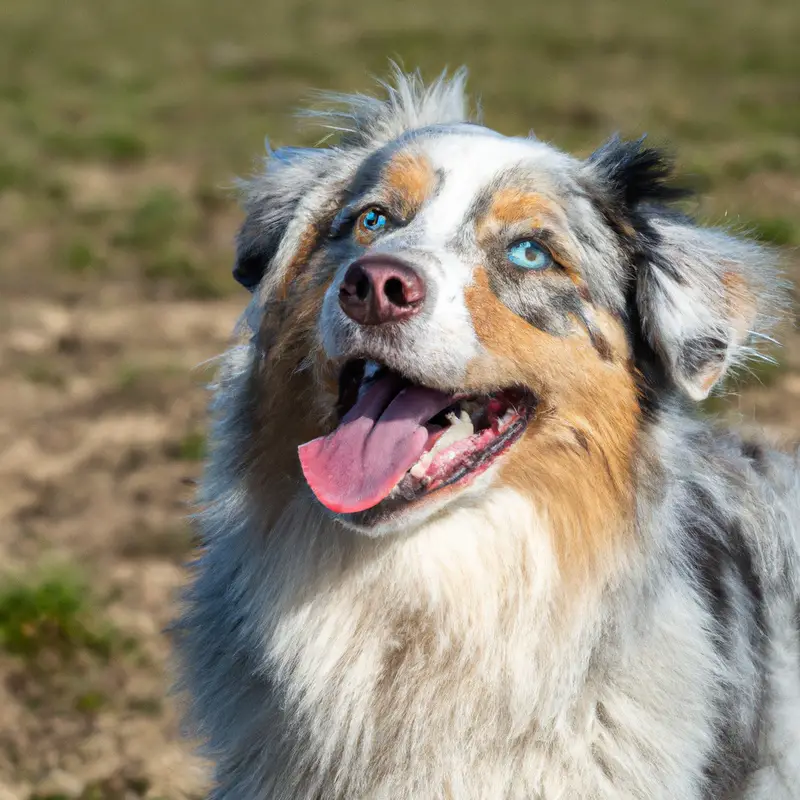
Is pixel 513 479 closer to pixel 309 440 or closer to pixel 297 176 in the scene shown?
pixel 309 440

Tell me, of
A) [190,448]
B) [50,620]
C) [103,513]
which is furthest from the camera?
[190,448]

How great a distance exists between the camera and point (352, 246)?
3506 mm

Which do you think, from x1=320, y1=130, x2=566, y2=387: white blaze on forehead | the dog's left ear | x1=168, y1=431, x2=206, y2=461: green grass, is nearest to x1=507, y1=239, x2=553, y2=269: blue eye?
x1=320, y1=130, x2=566, y2=387: white blaze on forehead

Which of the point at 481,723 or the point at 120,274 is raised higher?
the point at 481,723

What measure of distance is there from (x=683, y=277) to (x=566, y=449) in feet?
1.94

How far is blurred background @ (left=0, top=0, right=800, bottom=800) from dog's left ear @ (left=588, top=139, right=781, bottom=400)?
62 cm

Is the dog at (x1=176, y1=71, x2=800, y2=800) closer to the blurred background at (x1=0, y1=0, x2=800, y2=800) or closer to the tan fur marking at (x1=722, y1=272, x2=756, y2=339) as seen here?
the tan fur marking at (x1=722, y1=272, x2=756, y2=339)

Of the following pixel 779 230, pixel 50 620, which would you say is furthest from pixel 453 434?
pixel 779 230

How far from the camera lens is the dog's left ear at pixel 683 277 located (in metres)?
3.30

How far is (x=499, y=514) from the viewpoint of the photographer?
10.5 feet

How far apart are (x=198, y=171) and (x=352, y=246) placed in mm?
8555

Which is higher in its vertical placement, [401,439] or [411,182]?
[411,182]

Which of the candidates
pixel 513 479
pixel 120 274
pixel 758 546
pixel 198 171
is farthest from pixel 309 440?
pixel 198 171

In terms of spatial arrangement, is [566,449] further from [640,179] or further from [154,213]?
[154,213]
